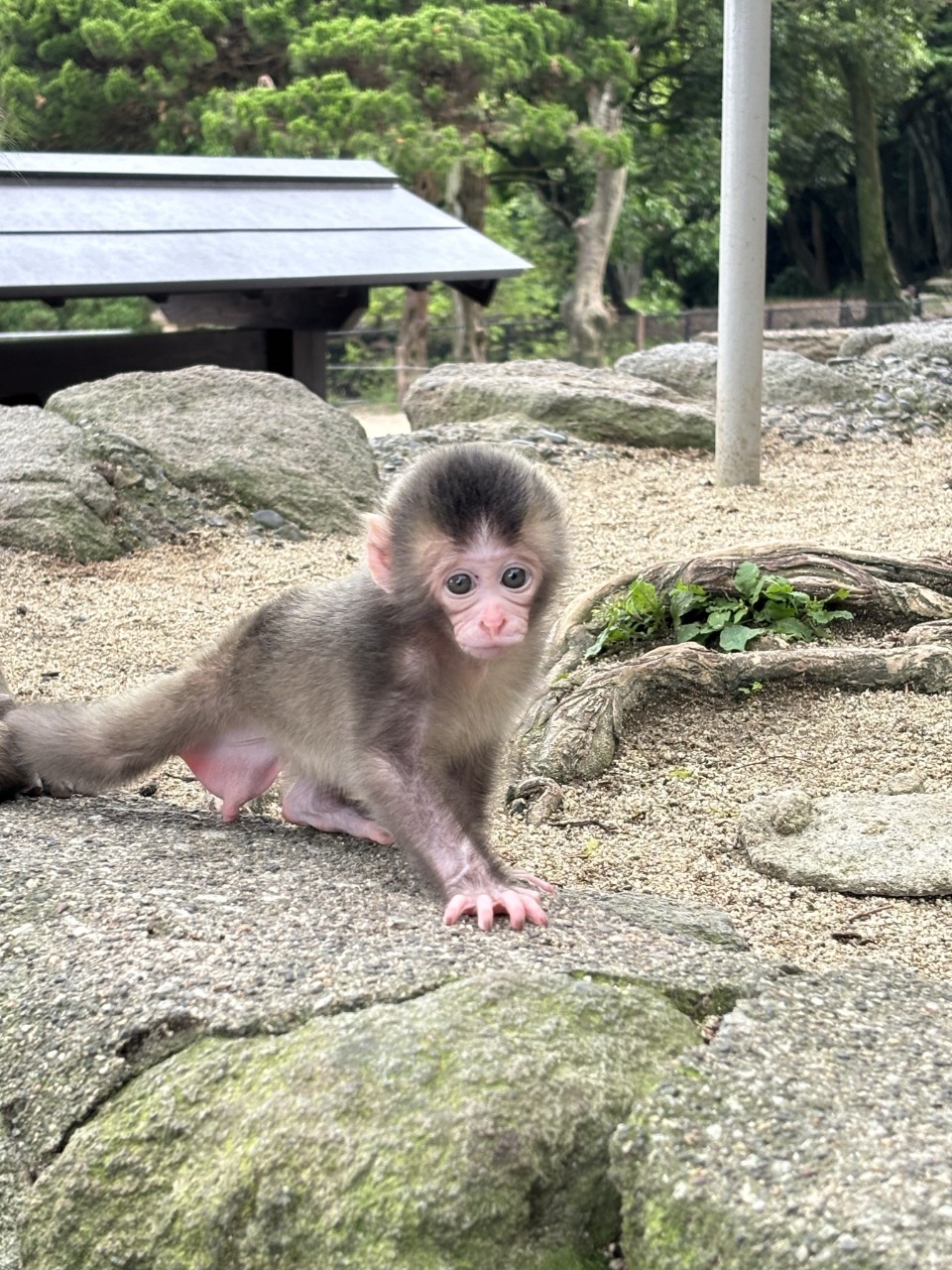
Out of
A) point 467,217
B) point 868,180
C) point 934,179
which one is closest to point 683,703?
point 467,217

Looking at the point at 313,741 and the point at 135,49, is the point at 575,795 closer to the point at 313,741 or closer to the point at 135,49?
the point at 313,741

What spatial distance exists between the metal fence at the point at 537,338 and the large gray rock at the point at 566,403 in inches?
499

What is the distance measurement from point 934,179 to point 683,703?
32018mm

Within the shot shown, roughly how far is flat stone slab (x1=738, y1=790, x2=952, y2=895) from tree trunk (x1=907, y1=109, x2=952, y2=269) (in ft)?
104

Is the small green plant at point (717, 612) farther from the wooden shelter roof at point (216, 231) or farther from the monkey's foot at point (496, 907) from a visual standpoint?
the wooden shelter roof at point (216, 231)

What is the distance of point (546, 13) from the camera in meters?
20.2

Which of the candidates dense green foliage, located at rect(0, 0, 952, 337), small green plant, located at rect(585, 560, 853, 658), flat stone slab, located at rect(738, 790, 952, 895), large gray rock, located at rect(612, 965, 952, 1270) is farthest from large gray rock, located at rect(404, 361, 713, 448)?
large gray rock, located at rect(612, 965, 952, 1270)

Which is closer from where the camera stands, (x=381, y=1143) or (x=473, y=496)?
(x=381, y=1143)

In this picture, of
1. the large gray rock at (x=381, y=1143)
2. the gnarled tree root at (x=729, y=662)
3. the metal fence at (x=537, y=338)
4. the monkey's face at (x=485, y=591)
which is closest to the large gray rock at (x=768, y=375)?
the gnarled tree root at (x=729, y=662)

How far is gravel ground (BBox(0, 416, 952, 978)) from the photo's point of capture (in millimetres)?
3381

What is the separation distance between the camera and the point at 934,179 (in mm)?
33500

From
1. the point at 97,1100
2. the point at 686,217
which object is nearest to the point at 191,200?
the point at 97,1100

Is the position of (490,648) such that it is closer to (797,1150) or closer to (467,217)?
(797,1150)

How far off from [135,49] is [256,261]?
40.5 ft
